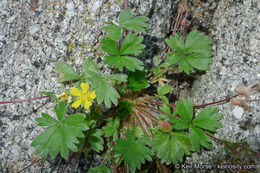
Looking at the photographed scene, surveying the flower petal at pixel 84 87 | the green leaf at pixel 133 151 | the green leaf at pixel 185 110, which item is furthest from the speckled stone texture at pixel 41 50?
the green leaf at pixel 185 110

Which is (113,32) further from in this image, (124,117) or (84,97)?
(124,117)

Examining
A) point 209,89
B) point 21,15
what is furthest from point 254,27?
point 21,15

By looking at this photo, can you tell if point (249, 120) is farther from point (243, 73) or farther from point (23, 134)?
point (23, 134)

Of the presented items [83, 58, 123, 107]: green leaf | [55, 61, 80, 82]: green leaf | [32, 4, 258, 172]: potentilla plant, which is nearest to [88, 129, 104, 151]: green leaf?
[32, 4, 258, 172]: potentilla plant

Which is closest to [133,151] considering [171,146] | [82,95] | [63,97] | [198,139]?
[171,146]

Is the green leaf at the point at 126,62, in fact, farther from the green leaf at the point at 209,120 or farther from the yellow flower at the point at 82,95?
the green leaf at the point at 209,120

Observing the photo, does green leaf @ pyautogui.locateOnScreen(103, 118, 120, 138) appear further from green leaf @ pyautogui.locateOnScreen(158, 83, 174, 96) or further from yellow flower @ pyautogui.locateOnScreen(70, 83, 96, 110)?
green leaf @ pyautogui.locateOnScreen(158, 83, 174, 96)
